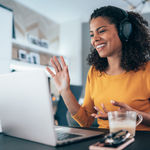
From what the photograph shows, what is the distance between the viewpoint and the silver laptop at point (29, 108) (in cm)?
57

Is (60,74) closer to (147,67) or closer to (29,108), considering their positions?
(29,108)

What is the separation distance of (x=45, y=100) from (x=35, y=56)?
338 centimetres

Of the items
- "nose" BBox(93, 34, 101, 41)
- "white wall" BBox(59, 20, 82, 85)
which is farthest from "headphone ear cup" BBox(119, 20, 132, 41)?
"white wall" BBox(59, 20, 82, 85)

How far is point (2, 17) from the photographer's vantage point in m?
2.61

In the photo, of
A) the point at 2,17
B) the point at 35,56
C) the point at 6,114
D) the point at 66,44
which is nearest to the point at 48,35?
the point at 66,44

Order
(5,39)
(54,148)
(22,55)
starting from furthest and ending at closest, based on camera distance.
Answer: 1. (22,55)
2. (5,39)
3. (54,148)

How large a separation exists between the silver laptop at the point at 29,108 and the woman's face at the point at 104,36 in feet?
1.94

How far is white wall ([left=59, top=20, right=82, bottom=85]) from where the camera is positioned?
4492 mm

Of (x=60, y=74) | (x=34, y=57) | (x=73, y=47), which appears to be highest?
(x=73, y=47)

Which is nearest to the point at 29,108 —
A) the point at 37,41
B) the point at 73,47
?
the point at 37,41

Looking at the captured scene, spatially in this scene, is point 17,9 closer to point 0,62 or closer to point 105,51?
point 0,62

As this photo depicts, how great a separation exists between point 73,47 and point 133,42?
10.9 ft

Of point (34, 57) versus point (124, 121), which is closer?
point (124, 121)

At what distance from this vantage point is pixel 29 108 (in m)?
0.63
